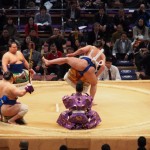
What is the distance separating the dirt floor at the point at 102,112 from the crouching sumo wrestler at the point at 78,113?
84 mm

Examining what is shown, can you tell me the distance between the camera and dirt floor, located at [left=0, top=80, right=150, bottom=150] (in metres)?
5.19

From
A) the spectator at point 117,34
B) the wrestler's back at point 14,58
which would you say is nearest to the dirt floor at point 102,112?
the wrestler's back at point 14,58

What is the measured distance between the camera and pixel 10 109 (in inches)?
211

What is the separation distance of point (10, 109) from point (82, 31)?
4346mm

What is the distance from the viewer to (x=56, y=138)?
5.01 meters

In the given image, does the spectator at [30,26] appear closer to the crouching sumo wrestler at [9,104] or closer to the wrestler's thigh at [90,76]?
the wrestler's thigh at [90,76]

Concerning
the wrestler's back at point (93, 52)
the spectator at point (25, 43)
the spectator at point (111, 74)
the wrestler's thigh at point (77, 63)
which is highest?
the wrestler's back at point (93, 52)

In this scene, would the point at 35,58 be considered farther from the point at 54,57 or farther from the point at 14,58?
the point at 14,58

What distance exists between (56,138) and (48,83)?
2583mm

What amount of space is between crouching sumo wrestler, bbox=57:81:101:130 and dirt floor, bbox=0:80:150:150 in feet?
0.27

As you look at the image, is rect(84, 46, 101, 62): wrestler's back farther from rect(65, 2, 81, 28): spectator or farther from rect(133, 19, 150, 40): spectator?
rect(65, 2, 81, 28): spectator

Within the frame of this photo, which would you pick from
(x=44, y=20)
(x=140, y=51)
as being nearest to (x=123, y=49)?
(x=140, y=51)

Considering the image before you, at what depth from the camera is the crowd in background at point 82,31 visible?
8398 millimetres

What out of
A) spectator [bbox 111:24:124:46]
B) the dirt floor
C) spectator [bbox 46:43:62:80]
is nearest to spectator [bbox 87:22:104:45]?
spectator [bbox 111:24:124:46]
